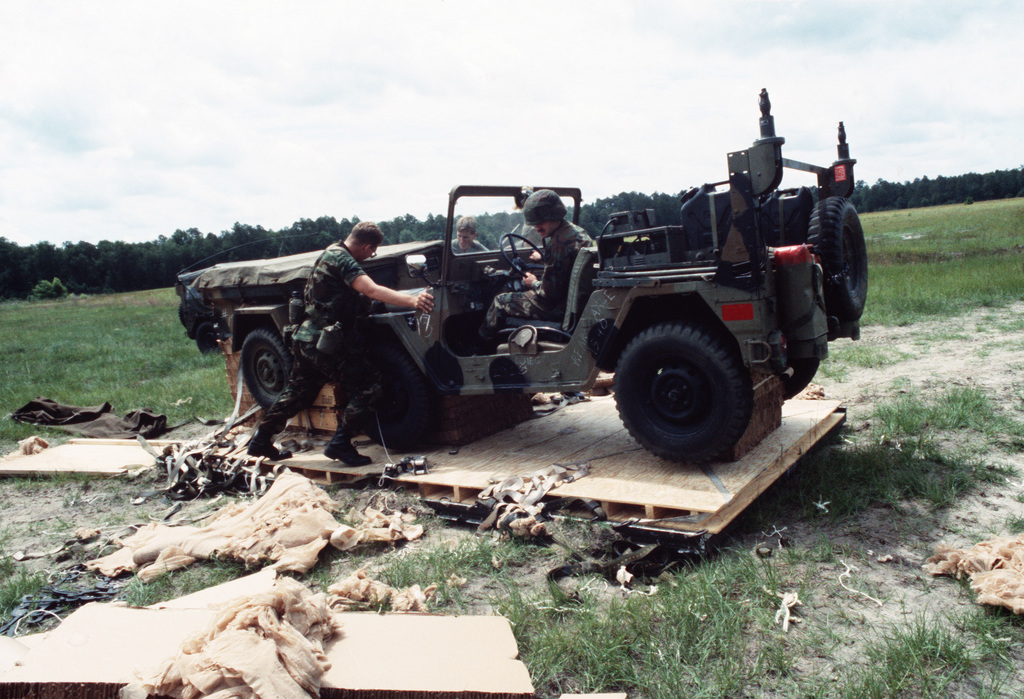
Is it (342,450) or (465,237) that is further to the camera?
(465,237)

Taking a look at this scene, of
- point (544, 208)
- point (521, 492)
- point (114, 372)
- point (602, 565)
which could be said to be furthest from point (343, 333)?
point (114, 372)

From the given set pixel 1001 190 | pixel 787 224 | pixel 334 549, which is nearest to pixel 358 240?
pixel 334 549

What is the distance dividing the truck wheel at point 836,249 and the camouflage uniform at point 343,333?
2.95 metres

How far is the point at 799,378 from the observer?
16.6 ft

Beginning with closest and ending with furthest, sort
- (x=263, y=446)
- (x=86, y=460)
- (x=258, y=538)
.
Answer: (x=258, y=538) → (x=263, y=446) → (x=86, y=460)

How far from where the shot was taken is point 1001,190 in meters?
44.8

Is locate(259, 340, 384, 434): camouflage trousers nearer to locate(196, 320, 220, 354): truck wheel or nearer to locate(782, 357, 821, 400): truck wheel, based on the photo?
locate(782, 357, 821, 400): truck wheel

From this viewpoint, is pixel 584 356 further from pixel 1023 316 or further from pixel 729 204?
pixel 1023 316

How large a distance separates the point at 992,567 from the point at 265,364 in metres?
5.14

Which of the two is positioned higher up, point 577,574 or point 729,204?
point 729,204

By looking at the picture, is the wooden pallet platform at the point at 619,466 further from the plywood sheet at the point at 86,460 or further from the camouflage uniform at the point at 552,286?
the plywood sheet at the point at 86,460

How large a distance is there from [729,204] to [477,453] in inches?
94.8

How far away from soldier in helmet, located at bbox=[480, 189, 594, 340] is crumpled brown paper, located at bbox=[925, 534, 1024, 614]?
2534 millimetres

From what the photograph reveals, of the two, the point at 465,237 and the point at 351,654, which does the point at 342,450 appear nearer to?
the point at 465,237
